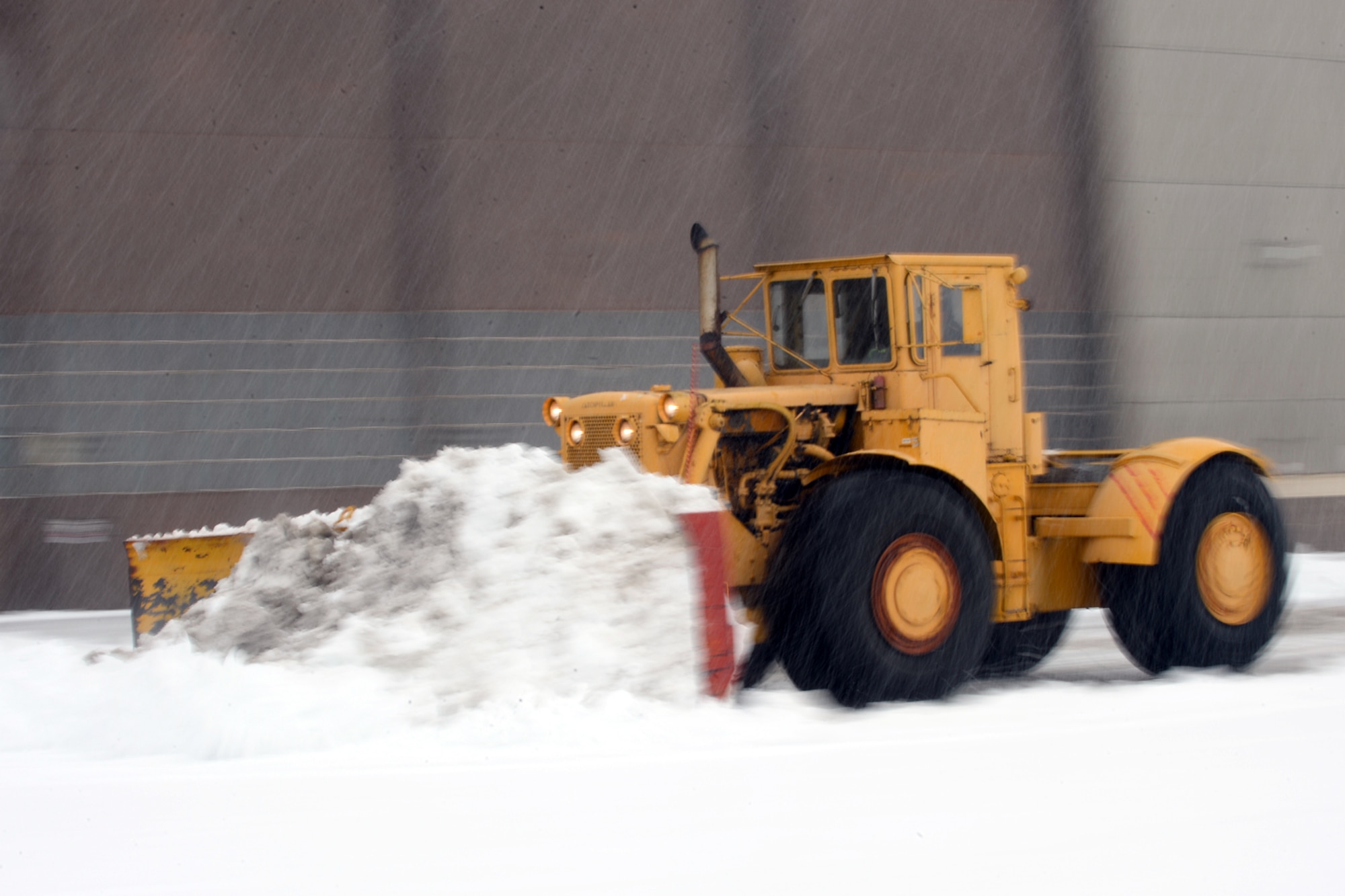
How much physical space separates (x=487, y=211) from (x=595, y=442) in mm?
6324

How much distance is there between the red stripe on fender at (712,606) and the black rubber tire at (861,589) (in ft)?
1.73

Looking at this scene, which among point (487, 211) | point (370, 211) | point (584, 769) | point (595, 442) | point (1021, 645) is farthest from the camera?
point (487, 211)

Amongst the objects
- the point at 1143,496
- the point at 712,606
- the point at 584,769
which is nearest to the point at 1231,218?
the point at 1143,496

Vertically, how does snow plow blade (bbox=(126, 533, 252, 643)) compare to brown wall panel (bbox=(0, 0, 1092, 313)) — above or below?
below

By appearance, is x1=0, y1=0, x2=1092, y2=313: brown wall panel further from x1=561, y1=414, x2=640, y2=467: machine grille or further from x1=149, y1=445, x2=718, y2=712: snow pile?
x1=149, y1=445, x2=718, y2=712: snow pile

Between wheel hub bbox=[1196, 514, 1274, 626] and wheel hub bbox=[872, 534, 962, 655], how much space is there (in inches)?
73.0

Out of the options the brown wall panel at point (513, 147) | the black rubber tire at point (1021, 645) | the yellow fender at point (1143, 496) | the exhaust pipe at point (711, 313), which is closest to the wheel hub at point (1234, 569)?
the yellow fender at point (1143, 496)

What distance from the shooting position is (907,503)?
702 cm

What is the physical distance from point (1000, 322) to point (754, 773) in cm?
362

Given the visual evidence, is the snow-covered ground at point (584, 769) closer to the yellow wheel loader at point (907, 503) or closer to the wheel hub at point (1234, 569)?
the yellow wheel loader at point (907, 503)

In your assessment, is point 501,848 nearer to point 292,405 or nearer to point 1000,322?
point 1000,322

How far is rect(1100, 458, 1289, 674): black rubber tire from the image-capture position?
795 cm

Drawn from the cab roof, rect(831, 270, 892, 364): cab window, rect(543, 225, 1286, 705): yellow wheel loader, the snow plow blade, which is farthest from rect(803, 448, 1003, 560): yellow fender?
the snow plow blade

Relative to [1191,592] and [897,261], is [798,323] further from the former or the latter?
[1191,592]
